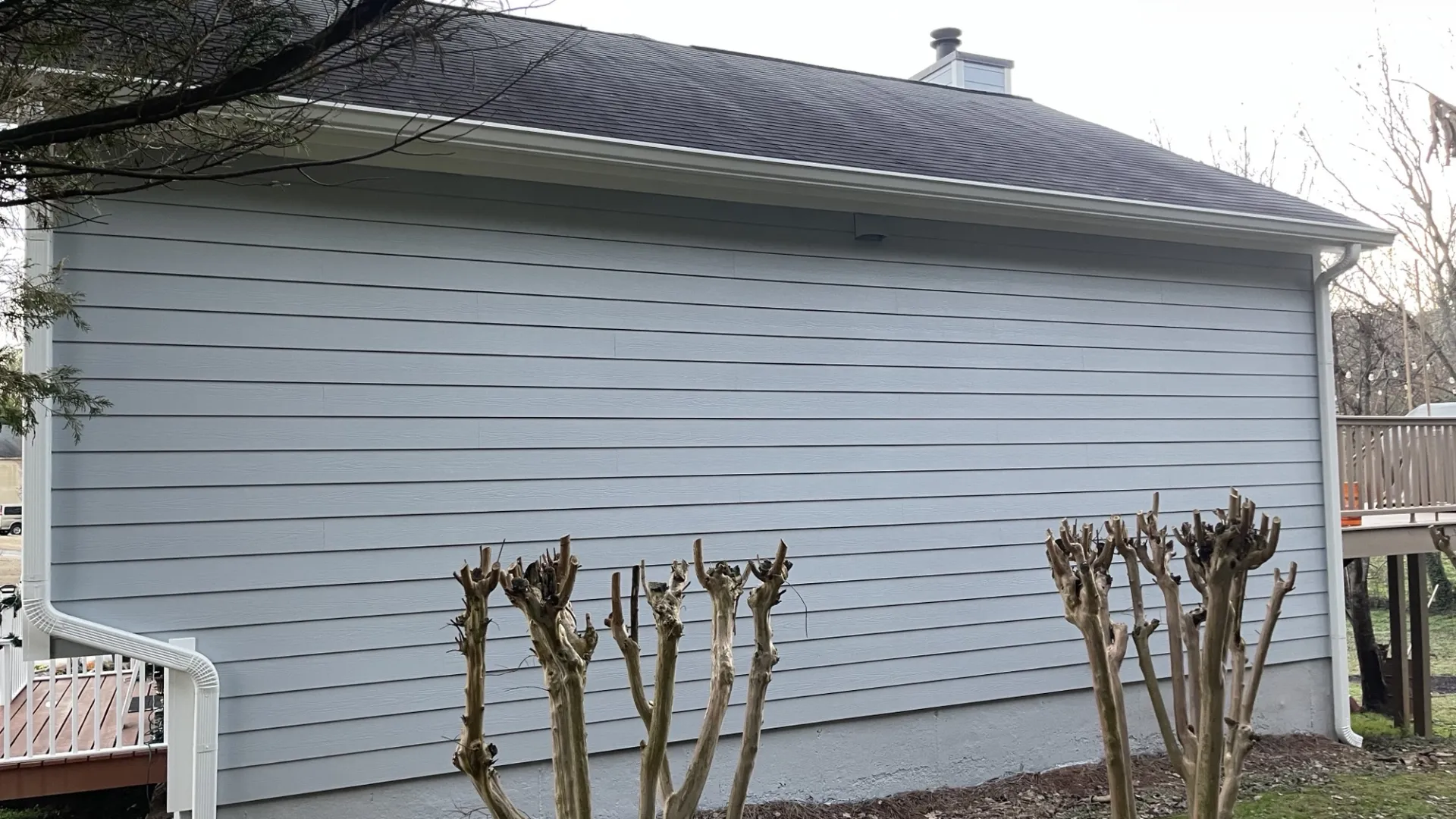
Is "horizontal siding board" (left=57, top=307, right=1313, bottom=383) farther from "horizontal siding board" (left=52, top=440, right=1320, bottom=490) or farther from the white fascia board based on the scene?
the white fascia board

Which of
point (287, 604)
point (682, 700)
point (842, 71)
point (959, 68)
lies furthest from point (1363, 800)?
point (959, 68)

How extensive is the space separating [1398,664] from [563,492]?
26.9 ft

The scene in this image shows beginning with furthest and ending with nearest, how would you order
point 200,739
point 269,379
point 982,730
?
point 982,730 → point 269,379 → point 200,739

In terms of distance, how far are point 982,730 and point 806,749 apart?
1.24 m

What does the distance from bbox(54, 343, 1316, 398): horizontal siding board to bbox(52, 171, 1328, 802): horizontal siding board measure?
15mm

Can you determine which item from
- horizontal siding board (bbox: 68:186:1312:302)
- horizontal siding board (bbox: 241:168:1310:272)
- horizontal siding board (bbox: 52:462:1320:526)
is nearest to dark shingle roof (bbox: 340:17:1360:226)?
horizontal siding board (bbox: 241:168:1310:272)

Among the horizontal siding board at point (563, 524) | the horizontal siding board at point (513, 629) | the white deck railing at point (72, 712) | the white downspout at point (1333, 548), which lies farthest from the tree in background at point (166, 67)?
the white downspout at point (1333, 548)

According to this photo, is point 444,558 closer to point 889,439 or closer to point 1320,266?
point 889,439

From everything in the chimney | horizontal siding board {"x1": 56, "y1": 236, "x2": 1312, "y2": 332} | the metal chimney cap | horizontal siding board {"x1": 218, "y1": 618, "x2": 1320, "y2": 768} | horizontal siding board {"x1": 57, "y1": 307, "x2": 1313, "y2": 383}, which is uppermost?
the metal chimney cap

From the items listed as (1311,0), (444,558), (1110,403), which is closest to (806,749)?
(444,558)

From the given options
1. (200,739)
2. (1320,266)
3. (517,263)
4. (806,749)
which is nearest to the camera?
(200,739)

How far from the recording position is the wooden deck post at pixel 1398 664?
933cm

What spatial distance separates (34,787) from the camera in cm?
535

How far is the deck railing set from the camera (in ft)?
26.7
